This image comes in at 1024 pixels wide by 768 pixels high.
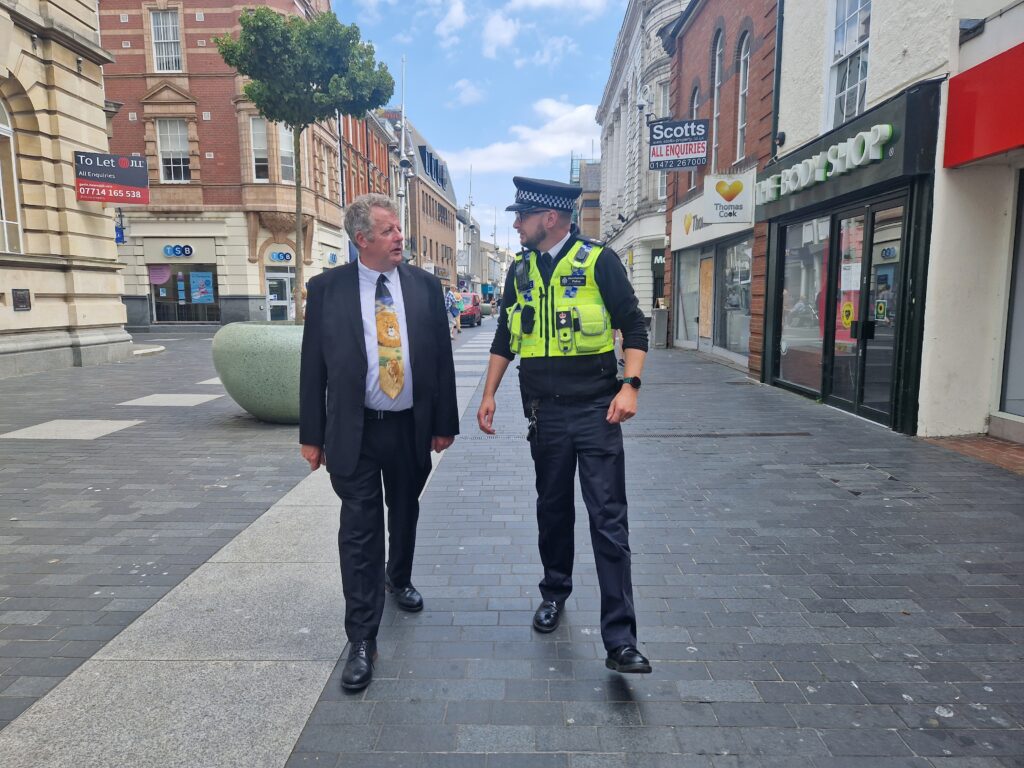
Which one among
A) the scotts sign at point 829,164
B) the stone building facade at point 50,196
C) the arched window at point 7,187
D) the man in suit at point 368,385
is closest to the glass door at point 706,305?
the scotts sign at point 829,164

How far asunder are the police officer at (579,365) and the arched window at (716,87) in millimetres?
14145

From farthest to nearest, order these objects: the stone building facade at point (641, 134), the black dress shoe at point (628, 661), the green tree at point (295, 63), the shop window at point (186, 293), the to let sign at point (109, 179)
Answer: the shop window at point (186, 293)
the stone building facade at point (641, 134)
the to let sign at point (109, 179)
the green tree at point (295, 63)
the black dress shoe at point (628, 661)

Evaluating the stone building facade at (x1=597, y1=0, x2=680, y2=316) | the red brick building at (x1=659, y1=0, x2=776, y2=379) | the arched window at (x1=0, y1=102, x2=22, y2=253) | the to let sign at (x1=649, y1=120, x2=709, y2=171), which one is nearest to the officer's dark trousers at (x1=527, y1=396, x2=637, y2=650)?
the red brick building at (x1=659, y1=0, x2=776, y2=379)

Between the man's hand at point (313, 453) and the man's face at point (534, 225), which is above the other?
the man's face at point (534, 225)

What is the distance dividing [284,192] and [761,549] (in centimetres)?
2802

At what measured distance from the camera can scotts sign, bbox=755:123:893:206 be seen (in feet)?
24.4

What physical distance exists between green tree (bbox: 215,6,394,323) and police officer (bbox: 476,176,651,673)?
7423 millimetres

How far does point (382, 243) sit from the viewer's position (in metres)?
3.00

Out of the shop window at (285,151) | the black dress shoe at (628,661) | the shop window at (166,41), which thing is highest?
the shop window at (166,41)

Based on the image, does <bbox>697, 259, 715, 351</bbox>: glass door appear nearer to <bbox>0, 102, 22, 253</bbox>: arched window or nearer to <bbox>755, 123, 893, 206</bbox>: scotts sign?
<bbox>755, 123, 893, 206</bbox>: scotts sign

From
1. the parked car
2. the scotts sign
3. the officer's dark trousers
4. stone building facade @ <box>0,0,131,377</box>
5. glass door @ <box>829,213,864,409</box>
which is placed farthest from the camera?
the parked car

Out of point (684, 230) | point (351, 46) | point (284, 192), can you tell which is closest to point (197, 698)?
point (351, 46)

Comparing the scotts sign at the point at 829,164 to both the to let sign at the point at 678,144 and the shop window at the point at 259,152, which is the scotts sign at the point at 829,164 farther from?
the shop window at the point at 259,152

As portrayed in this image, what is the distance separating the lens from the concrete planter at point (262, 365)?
7.57 m
